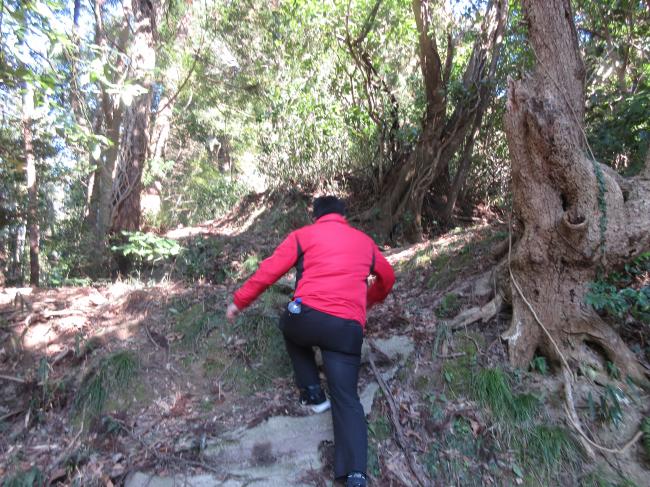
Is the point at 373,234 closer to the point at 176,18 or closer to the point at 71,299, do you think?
the point at 71,299

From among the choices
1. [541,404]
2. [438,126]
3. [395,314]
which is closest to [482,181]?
[438,126]

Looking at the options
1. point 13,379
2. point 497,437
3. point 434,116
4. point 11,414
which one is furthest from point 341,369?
Answer: point 434,116

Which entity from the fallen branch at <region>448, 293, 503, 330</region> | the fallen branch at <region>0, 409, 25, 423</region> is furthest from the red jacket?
the fallen branch at <region>0, 409, 25, 423</region>

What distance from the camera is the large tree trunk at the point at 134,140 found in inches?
322

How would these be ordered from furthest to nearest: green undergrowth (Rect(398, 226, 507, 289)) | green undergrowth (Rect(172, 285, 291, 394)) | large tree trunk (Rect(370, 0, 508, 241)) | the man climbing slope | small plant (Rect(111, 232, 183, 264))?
large tree trunk (Rect(370, 0, 508, 241))
small plant (Rect(111, 232, 183, 264))
green undergrowth (Rect(398, 226, 507, 289))
green undergrowth (Rect(172, 285, 291, 394))
the man climbing slope

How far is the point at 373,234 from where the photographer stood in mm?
9578

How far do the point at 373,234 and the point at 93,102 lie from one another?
10.5m

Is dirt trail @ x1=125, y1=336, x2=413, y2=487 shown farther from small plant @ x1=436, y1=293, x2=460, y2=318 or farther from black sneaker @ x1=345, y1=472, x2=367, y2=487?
small plant @ x1=436, y1=293, x2=460, y2=318

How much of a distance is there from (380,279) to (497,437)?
4.96 ft

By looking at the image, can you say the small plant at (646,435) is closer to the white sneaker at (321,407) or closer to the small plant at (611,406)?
the small plant at (611,406)

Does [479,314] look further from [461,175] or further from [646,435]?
[461,175]

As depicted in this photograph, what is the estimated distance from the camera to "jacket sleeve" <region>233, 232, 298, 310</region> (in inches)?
139

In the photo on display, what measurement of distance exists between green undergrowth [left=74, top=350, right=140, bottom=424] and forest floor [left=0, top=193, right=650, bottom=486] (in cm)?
1

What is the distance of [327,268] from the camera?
3.39m
